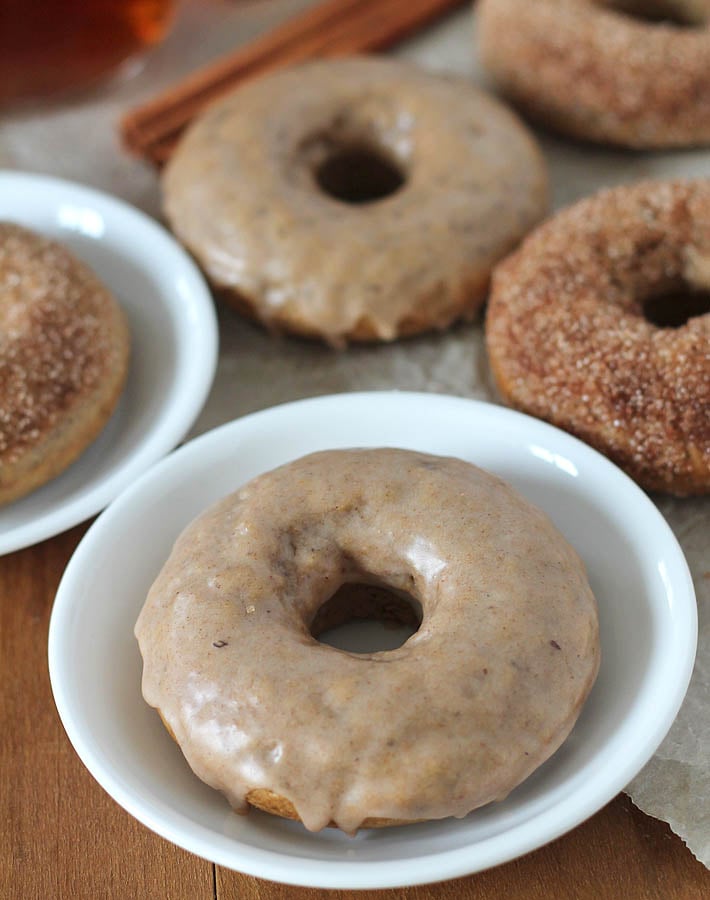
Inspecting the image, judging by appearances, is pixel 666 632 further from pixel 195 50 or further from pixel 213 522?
pixel 195 50

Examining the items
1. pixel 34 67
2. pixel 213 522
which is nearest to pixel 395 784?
pixel 213 522

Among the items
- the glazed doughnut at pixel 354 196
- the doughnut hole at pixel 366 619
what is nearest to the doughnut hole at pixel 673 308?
the glazed doughnut at pixel 354 196

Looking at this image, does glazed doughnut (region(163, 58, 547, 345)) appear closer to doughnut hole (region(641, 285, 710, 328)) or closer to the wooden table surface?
doughnut hole (region(641, 285, 710, 328))

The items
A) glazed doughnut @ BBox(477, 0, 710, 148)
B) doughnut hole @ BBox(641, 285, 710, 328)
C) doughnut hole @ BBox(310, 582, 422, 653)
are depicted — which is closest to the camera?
doughnut hole @ BBox(310, 582, 422, 653)

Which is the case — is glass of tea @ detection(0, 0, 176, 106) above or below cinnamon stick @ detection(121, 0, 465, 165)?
above

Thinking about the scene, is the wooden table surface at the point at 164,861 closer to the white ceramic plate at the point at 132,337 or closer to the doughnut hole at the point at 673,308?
the white ceramic plate at the point at 132,337

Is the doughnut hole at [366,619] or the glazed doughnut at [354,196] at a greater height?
the glazed doughnut at [354,196]

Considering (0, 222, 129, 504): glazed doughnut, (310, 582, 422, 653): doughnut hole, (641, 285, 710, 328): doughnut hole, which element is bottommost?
(641, 285, 710, 328): doughnut hole

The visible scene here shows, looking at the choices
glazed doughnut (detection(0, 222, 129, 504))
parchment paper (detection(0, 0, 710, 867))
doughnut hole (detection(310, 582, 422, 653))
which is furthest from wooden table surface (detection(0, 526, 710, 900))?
glazed doughnut (detection(0, 222, 129, 504))

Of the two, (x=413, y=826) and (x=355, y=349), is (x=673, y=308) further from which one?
(x=413, y=826)
